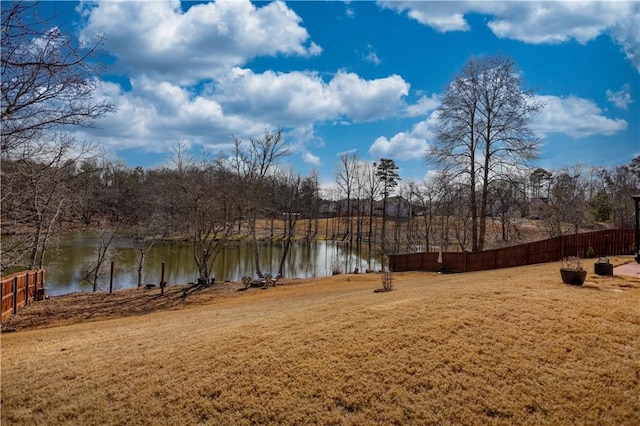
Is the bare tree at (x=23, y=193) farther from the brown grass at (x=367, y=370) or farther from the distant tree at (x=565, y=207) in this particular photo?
the distant tree at (x=565, y=207)

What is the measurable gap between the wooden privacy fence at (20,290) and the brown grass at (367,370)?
6969 mm

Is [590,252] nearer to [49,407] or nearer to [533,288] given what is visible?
[533,288]

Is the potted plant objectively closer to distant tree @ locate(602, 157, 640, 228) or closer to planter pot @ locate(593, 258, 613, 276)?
planter pot @ locate(593, 258, 613, 276)

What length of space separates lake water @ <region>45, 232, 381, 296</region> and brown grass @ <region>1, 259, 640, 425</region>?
18438 millimetres

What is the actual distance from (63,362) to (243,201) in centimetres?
2096

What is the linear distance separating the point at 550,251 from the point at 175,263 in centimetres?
3062

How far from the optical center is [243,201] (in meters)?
28.0

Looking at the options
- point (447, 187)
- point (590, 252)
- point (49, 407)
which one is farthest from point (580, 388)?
point (447, 187)

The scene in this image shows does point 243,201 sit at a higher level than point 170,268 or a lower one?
higher

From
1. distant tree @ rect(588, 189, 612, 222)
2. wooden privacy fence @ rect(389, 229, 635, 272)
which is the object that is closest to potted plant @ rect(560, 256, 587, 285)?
wooden privacy fence @ rect(389, 229, 635, 272)

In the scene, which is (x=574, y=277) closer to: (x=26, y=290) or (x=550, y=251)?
(x=550, y=251)

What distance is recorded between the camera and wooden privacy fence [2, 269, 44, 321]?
559 inches

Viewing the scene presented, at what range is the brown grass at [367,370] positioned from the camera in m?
4.93

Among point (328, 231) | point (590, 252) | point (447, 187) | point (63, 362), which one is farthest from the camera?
point (328, 231)
